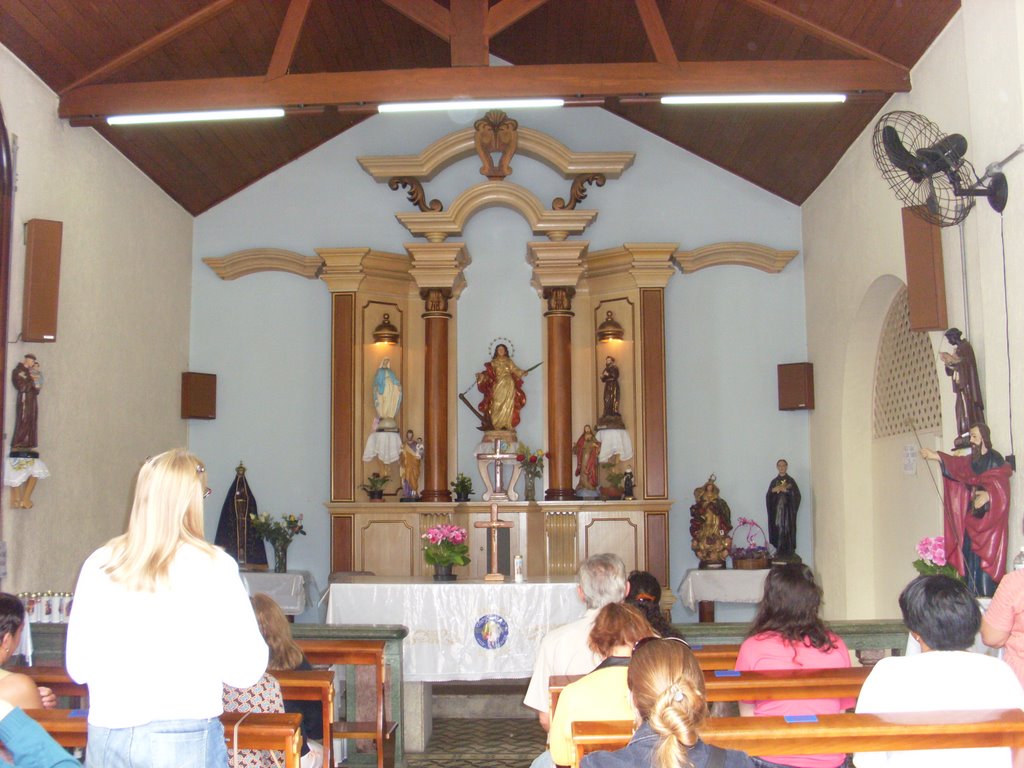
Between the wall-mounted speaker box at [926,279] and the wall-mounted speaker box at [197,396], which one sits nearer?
the wall-mounted speaker box at [926,279]

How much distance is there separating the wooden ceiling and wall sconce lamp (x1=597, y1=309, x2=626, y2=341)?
6.27ft

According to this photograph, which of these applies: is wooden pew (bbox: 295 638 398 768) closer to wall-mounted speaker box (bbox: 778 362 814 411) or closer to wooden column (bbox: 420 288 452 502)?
wooden column (bbox: 420 288 452 502)

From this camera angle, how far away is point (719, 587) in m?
9.57

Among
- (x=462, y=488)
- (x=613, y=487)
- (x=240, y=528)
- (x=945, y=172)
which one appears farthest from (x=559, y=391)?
(x=945, y=172)

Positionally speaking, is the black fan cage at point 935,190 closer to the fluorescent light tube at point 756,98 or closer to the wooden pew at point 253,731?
the fluorescent light tube at point 756,98

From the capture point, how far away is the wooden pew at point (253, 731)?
3111mm

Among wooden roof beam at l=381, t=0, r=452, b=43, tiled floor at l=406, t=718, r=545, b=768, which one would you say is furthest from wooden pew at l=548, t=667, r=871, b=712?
wooden roof beam at l=381, t=0, r=452, b=43

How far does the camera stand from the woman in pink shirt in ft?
13.1

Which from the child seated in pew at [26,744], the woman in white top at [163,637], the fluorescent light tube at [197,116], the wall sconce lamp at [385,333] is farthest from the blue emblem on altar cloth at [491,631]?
the child seated in pew at [26,744]

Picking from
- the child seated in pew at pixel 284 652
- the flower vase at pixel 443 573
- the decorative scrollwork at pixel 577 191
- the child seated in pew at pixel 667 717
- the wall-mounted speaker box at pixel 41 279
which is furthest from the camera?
the decorative scrollwork at pixel 577 191

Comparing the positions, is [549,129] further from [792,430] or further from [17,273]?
[17,273]

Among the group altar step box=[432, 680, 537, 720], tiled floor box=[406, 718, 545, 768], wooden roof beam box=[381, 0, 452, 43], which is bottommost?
tiled floor box=[406, 718, 545, 768]

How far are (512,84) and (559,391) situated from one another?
3437 mm

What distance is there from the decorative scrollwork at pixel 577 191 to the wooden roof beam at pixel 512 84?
9.18ft
